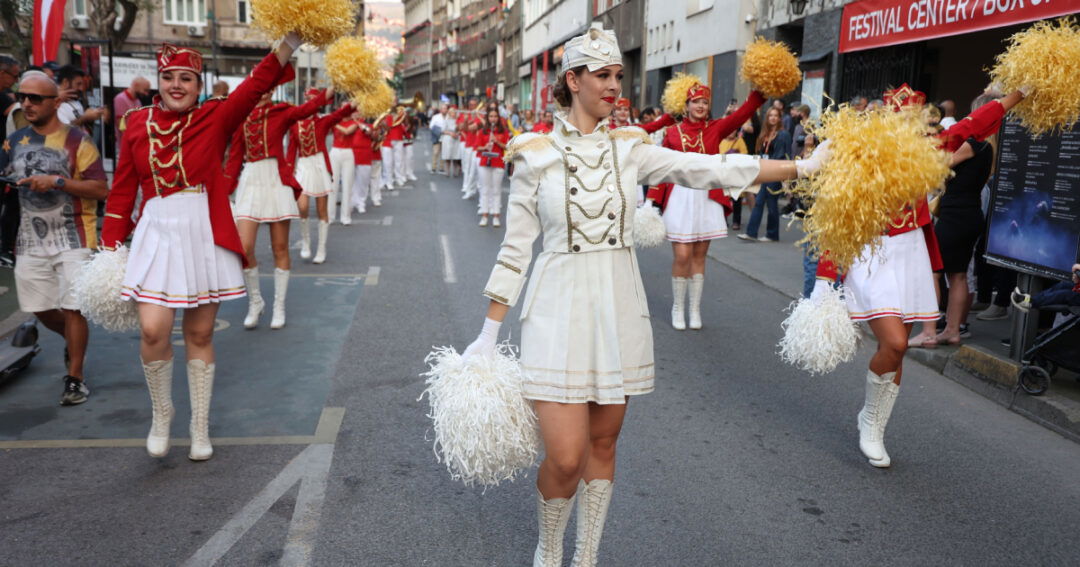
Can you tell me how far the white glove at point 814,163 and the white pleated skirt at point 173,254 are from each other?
9.95 feet

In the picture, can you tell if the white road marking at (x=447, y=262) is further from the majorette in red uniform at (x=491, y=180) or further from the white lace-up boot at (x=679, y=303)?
the white lace-up boot at (x=679, y=303)

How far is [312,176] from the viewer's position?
1095 cm

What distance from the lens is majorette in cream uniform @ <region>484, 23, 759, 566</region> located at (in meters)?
3.10

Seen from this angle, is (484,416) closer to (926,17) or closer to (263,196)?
(263,196)

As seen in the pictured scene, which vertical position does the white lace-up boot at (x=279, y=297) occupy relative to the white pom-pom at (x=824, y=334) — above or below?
below

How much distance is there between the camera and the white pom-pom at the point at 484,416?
303cm

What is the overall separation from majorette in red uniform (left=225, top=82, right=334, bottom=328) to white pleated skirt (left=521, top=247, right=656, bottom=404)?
5393 millimetres

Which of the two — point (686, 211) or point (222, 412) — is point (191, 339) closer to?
point (222, 412)

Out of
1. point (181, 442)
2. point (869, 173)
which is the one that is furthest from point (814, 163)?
point (181, 442)

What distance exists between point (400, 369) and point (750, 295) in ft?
16.2

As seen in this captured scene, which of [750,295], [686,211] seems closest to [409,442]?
[686,211]

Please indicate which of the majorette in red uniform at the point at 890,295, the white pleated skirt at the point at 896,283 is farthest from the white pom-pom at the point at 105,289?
the white pleated skirt at the point at 896,283

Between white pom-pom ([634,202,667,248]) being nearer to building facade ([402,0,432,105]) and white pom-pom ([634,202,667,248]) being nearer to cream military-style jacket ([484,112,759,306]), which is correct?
cream military-style jacket ([484,112,759,306])

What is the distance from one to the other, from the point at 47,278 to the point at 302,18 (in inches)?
103
